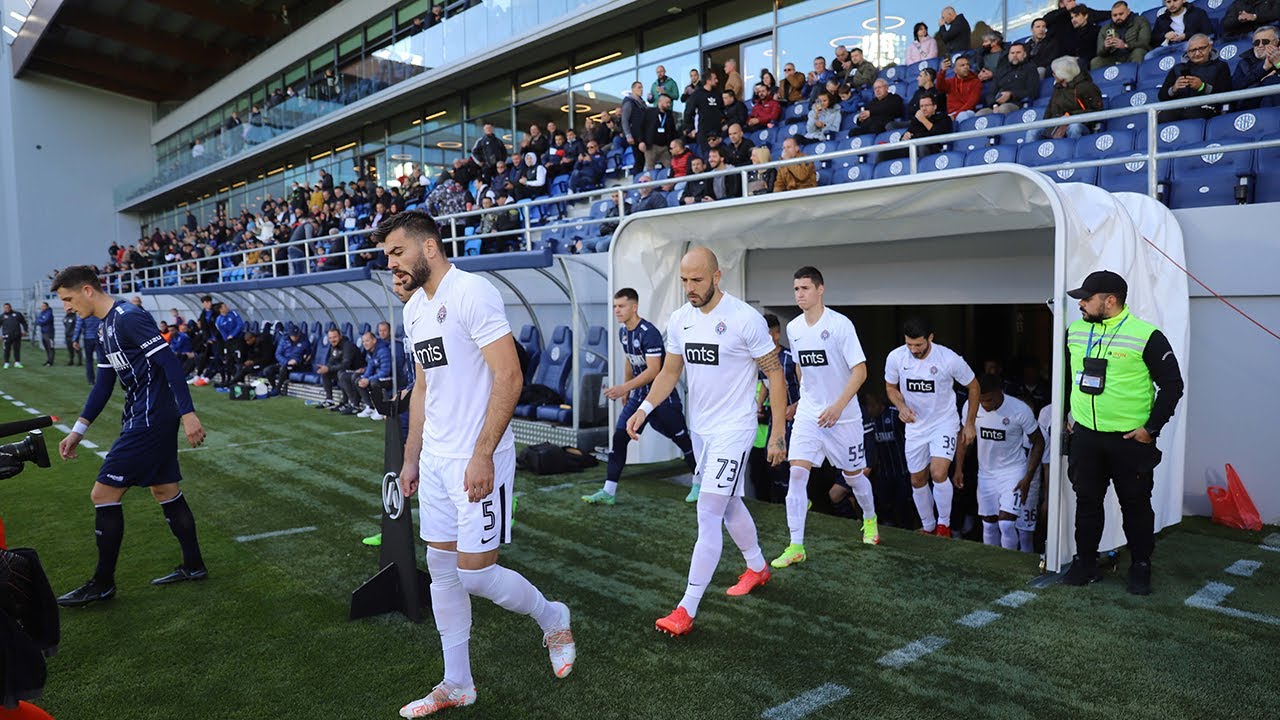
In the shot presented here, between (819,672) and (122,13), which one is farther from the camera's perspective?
(122,13)

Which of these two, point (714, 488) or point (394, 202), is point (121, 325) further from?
point (394, 202)

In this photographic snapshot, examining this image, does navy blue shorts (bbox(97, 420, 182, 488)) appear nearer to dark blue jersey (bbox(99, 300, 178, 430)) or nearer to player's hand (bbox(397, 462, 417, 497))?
dark blue jersey (bbox(99, 300, 178, 430))

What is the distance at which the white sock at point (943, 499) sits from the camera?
22.5 feet

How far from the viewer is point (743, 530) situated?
4.77 metres

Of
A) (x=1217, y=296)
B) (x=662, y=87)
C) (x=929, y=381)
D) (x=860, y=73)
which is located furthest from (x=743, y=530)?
(x=662, y=87)

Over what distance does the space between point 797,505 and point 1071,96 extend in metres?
5.82

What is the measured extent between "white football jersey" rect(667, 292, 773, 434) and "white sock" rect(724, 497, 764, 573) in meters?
0.45

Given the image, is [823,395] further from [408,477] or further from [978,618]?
[408,477]

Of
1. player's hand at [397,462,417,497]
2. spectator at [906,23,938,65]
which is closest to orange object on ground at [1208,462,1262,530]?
player's hand at [397,462,417,497]

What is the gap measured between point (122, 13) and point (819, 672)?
133 ft

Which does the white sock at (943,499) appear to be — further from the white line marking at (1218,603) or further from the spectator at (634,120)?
the spectator at (634,120)

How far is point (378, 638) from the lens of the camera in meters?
4.45

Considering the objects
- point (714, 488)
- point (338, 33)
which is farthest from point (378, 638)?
point (338, 33)

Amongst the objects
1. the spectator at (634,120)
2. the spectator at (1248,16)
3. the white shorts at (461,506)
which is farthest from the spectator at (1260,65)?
the spectator at (634,120)
